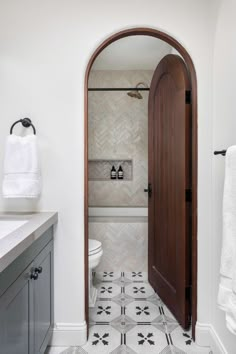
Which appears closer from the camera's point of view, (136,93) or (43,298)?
(43,298)

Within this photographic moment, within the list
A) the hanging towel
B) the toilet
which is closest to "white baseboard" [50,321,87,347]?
the toilet

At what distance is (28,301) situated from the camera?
1193mm

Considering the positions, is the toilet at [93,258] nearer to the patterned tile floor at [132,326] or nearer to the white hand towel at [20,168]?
the patterned tile floor at [132,326]

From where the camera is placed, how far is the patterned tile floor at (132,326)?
1.68m

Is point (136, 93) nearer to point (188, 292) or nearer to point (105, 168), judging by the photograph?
point (105, 168)

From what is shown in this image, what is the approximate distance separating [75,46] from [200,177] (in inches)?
48.2

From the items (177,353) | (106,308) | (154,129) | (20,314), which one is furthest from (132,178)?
(20,314)

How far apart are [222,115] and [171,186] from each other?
28.8 inches

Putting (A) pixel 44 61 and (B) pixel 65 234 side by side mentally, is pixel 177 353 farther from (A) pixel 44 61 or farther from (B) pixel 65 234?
(A) pixel 44 61

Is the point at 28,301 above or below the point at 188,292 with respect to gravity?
above

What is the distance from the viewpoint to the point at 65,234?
1738 mm

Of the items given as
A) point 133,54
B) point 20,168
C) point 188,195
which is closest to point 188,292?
point 188,195

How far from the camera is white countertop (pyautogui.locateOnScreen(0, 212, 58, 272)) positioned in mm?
896

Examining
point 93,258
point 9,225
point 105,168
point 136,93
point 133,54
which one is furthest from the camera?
point 105,168
